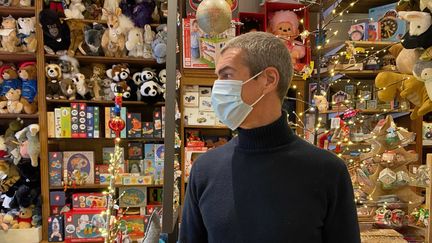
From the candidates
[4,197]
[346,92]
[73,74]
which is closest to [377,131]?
[346,92]

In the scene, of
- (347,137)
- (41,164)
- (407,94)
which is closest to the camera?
(407,94)

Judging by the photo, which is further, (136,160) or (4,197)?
(136,160)

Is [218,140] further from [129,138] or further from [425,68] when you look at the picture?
[425,68]

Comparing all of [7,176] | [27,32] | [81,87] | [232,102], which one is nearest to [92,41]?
[81,87]

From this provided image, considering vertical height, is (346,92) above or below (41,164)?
above

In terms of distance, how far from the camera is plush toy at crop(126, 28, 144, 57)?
2771 millimetres

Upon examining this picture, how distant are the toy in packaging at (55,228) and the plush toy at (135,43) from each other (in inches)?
57.5

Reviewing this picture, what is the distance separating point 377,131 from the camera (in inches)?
75.7

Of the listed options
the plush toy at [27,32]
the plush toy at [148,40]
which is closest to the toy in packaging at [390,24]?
the plush toy at [148,40]

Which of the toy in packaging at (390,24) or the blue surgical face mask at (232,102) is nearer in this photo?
the blue surgical face mask at (232,102)

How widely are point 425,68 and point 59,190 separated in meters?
2.68

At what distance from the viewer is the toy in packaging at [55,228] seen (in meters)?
2.68

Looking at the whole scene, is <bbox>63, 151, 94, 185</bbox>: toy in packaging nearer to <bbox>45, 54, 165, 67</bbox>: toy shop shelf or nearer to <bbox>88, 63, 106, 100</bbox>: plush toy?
<bbox>88, 63, 106, 100</bbox>: plush toy

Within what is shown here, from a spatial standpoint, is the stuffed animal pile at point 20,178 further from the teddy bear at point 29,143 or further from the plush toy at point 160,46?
the plush toy at point 160,46
